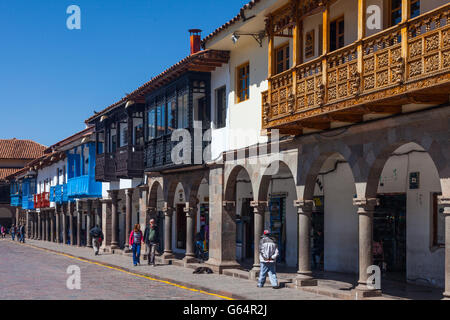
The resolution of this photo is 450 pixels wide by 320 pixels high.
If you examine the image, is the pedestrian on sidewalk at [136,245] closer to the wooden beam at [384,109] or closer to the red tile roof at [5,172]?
the wooden beam at [384,109]

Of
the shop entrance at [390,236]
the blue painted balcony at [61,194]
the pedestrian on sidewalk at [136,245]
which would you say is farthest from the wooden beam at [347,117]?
the blue painted balcony at [61,194]

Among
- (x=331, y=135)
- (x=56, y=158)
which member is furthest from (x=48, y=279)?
(x=56, y=158)

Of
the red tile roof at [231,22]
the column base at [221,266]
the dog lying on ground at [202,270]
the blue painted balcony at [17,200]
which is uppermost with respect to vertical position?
the red tile roof at [231,22]

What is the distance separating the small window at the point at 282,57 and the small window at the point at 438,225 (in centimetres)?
518

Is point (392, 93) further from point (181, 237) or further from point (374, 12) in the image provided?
point (181, 237)

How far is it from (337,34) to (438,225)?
210 inches

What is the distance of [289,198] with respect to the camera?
23.0 m

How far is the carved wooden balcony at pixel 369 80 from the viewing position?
430 inches

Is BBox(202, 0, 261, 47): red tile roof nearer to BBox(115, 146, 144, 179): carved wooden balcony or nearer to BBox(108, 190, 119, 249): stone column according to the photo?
BBox(115, 146, 144, 179): carved wooden balcony

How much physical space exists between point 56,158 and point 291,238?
30174mm

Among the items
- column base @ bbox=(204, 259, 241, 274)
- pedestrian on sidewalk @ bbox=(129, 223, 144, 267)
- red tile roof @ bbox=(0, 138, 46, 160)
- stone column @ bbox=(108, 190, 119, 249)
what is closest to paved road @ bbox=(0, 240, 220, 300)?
pedestrian on sidewalk @ bbox=(129, 223, 144, 267)

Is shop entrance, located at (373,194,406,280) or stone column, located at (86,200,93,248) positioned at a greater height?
shop entrance, located at (373,194,406,280)

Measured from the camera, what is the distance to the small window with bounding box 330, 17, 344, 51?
1591 centimetres

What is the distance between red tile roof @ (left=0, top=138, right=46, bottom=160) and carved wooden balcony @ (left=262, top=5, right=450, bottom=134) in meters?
70.2
